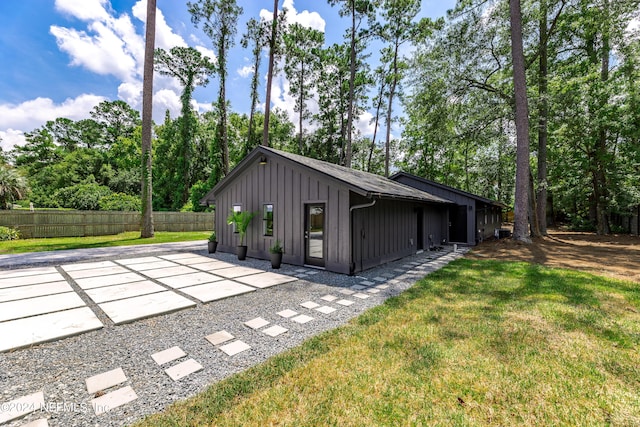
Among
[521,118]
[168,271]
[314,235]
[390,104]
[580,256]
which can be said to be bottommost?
[168,271]

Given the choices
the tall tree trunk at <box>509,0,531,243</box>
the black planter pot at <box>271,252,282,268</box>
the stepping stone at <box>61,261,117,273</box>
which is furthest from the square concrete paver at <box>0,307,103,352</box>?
the tall tree trunk at <box>509,0,531,243</box>

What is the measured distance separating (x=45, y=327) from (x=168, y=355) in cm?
201

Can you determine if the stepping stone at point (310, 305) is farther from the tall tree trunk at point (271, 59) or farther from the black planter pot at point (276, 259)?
the tall tree trunk at point (271, 59)

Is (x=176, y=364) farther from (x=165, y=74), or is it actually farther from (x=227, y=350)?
(x=165, y=74)

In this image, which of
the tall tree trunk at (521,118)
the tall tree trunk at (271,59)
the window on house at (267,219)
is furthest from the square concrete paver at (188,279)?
the tall tree trunk at (521,118)

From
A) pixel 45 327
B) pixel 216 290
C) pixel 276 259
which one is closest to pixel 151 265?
pixel 216 290

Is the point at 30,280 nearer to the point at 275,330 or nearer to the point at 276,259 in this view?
the point at 276,259

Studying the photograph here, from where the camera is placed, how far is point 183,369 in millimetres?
2420

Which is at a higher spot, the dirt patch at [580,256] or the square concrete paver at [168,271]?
the dirt patch at [580,256]

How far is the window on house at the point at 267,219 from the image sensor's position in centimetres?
788

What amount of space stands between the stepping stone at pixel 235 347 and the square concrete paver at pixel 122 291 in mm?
2797

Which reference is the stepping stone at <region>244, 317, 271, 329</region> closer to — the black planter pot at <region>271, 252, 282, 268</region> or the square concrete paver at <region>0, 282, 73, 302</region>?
the black planter pot at <region>271, 252, 282, 268</region>

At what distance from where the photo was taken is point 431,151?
24.6 metres

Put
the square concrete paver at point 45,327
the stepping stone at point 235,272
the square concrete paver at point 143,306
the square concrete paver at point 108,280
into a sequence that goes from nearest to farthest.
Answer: the square concrete paver at point 45,327 → the square concrete paver at point 143,306 → the square concrete paver at point 108,280 → the stepping stone at point 235,272
